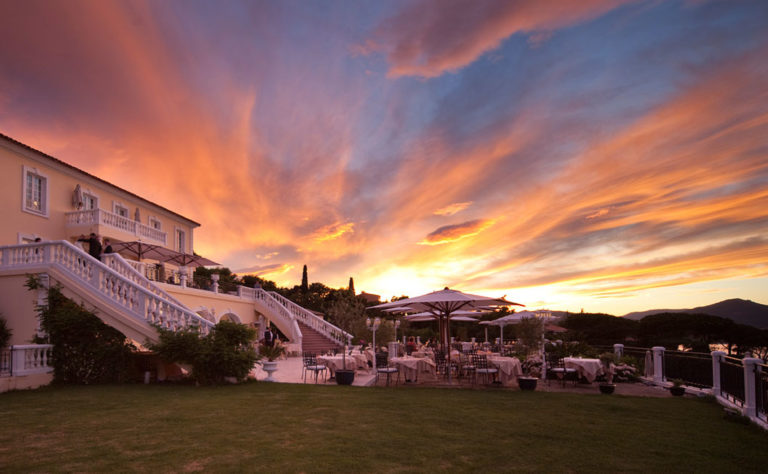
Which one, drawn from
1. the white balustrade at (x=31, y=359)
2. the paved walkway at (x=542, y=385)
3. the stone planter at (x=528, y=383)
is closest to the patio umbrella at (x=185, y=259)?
the paved walkway at (x=542, y=385)

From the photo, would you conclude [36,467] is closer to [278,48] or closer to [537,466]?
[537,466]

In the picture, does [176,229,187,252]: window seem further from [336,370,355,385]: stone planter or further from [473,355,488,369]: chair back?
[473,355,488,369]: chair back

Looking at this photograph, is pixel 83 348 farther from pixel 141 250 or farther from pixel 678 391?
pixel 678 391

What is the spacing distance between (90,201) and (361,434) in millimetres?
21699

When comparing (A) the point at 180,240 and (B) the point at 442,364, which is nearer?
(B) the point at 442,364

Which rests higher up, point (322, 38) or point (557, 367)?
point (322, 38)

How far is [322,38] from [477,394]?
1238 cm

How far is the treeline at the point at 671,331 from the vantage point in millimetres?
28386

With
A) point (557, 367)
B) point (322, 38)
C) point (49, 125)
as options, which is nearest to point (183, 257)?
point (49, 125)

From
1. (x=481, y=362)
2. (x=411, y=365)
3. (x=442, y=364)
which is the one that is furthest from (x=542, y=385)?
(x=411, y=365)

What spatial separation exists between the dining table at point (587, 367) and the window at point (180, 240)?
25.7 m

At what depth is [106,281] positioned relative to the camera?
13.1 m

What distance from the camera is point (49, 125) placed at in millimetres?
16812

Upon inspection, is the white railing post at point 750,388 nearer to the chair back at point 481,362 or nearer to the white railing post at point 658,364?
the white railing post at point 658,364
